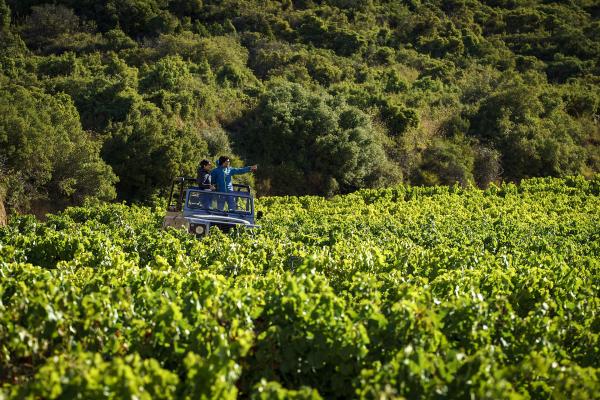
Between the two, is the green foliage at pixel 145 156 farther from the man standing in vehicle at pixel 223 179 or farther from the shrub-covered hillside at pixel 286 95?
the man standing in vehicle at pixel 223 179

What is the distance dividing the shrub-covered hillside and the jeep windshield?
38.2 ft

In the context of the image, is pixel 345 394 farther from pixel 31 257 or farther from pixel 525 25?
pixel 525 25

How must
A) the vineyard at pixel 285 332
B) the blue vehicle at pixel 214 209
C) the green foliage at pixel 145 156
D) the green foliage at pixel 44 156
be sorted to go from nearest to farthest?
the vineyard at pixel 285 332 → the blue vehicle at pixel 214 209 → the green foliage at pixel 44 156 → the green foliage at pixel 145 156

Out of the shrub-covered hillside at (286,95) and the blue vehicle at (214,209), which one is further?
the shrub-covered hillside at (286,95)

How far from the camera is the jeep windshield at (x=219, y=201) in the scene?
49.3 ft

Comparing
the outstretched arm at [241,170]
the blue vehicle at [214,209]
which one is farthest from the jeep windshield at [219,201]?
the outstretched arm at [241,170]

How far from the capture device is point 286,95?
35594mm

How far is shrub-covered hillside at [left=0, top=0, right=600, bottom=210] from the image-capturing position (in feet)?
93.6

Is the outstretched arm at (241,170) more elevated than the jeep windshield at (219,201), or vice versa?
the outstretched arm at (241,170)

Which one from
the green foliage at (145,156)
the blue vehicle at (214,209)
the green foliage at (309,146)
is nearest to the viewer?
the blue vehicle at (214,209)

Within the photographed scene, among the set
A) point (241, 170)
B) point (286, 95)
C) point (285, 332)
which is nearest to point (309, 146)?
point (286, 95)

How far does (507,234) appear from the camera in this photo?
63.3 feet

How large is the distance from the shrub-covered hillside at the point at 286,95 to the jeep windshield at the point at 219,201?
458 inches

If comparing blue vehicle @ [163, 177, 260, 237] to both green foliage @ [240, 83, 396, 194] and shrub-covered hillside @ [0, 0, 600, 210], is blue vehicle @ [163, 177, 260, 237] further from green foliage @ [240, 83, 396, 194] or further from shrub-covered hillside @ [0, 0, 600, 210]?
green foliage @ [240, 83, 396, 194]
